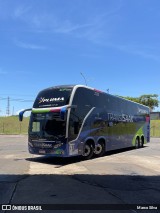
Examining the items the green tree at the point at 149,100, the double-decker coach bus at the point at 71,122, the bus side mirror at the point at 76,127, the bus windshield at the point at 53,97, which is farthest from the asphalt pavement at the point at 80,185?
the green tree at the point at 149,100

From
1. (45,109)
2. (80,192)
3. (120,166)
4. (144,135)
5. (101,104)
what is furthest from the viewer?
(144,135)

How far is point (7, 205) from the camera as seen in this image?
23.8 feet

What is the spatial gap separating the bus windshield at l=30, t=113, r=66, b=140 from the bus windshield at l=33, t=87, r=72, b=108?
540mm

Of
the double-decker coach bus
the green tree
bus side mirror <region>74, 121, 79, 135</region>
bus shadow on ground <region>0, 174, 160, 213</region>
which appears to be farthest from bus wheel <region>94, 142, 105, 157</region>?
the green tree

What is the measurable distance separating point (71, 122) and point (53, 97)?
5.19 feet

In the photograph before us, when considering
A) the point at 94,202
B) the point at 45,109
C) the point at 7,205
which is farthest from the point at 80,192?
the point at 45,109

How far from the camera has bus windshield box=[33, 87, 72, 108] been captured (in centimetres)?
1568

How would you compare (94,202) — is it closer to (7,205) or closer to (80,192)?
(80,192)

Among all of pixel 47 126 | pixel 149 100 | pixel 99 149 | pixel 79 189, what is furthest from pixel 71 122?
pixel 149 100

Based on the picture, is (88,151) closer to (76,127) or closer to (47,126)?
(76,127)

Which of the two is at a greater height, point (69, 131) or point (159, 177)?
point (69, 131)

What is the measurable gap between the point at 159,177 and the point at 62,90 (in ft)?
21.2

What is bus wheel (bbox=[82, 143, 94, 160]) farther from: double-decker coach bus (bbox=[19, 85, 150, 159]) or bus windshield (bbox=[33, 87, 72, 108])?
bus windshield (bbox=[33, 87, 72, 108])

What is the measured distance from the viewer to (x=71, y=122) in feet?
50.6
